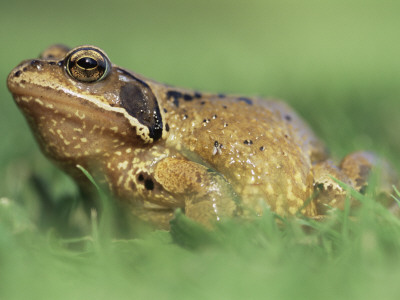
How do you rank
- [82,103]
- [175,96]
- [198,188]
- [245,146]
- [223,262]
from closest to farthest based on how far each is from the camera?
[223,262], [198,188], [82,103], [245,146], [175,96]

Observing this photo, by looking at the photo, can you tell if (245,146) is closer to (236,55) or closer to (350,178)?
(350,178)

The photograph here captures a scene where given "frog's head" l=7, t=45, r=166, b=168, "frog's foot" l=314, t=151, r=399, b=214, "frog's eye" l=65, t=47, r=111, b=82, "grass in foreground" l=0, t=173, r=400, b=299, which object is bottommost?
"grass in foreground" l=0, t=173, r=400, b=299

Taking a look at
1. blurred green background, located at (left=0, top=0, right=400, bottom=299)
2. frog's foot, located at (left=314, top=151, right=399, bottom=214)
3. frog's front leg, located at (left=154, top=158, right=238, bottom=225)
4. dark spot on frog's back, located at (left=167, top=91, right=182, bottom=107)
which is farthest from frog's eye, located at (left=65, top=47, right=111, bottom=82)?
frog's foot, located at (left=314, top=151, right=399, bottom=214)

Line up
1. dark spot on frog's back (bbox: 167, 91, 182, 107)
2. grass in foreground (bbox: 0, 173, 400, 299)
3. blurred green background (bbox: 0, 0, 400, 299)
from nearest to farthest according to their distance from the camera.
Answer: grass in foreground (bbox: 0, 173, 400, 299) → dark spot on frog's back (bbox: 167, 91, 182, 107) → blurred green background (bbox: 0, 0, 400, 299)

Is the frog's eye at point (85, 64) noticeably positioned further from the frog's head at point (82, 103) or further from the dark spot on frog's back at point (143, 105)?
the dark spot on frog's back at point (143, 105)

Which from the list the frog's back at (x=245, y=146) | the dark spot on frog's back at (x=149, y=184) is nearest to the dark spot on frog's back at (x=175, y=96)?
the frog's back at (x=245, y=146)

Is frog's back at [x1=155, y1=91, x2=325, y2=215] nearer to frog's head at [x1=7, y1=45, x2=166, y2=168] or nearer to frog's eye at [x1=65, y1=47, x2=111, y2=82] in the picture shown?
frog's head at [x1=7, y1=45, x2=166, y2=168]

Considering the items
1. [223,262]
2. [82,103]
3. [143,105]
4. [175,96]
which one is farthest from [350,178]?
[82,103]

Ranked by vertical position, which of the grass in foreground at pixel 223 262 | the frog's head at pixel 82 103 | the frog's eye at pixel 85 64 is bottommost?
the grass in foreground at pixel 223 262
